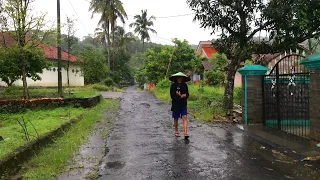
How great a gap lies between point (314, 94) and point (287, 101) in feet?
6.49

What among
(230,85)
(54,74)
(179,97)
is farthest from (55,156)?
(54,74)

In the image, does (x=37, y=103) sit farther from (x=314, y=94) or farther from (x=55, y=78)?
(x=55, y=78)

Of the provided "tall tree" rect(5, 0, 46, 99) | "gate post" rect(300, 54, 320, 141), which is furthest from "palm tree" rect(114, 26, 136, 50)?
"gate post" rect(300, 54, 320, 141)

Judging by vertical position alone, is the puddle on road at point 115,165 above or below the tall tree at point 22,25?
below

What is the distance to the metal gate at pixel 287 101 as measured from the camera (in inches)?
332

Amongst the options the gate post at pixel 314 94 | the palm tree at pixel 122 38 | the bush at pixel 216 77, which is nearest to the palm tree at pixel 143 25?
the palm tree at pixel 122 38

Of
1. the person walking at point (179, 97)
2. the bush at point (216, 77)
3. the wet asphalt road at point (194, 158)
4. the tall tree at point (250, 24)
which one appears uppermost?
the tall tree at point (250, 24)

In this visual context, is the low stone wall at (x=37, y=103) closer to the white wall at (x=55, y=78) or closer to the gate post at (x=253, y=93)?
the gate post at (x=253, y=93)

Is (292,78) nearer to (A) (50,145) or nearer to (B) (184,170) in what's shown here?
(B) (184,170)

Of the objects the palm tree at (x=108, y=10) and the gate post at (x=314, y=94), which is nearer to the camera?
the gate post at (x=314, y=94)

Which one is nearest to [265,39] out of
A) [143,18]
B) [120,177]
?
[120,177]

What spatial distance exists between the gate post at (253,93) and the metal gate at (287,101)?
167 mm

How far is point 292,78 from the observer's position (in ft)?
27.7

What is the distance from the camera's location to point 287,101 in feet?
28.9
